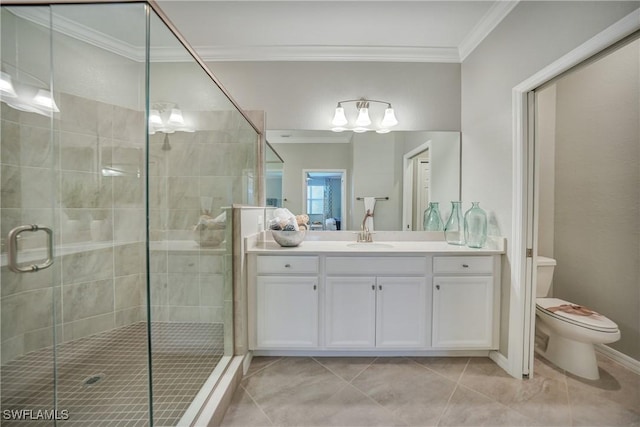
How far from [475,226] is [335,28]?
1894 mm

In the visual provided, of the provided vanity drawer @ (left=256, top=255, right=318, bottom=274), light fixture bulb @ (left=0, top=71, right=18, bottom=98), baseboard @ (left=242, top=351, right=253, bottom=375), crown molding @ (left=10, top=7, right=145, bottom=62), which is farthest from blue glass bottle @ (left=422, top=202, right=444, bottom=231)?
light fixture bulb @ (left=0, top=71, right=18, bottom=98)

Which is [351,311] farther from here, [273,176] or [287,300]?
[273,176]

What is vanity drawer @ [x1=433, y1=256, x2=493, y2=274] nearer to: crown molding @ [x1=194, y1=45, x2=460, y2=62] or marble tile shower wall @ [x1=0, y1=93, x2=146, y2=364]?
crown molding @ [x1=194, y1=45, x2=460, y2=62]

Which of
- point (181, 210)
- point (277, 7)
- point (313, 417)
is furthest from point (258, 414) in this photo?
point (277, 7)

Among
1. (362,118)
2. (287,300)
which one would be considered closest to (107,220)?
(287,300)

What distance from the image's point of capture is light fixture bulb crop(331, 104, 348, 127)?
231 cm

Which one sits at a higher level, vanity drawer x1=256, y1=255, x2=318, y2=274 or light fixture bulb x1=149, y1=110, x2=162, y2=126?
light fixture bulb x1=149, y1=110, x2=162, y2=126

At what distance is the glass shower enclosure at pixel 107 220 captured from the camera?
1.37m

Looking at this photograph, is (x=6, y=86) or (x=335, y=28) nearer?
(x=6, y=86)

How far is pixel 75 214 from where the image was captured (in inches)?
67.9

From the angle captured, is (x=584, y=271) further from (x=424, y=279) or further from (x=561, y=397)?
(x=424, y=279)

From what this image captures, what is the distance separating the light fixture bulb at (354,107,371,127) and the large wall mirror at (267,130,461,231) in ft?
0.31

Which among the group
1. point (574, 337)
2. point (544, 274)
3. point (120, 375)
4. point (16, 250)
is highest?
point (16, 250)

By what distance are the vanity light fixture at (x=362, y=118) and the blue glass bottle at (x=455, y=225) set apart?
915 mm
